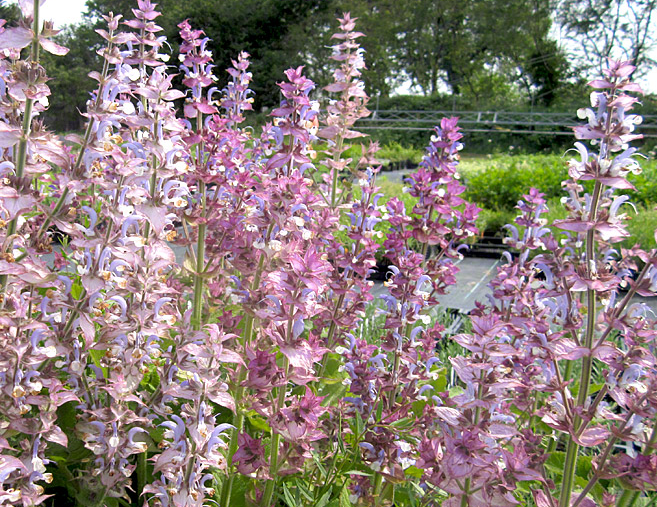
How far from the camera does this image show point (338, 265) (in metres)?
2.39

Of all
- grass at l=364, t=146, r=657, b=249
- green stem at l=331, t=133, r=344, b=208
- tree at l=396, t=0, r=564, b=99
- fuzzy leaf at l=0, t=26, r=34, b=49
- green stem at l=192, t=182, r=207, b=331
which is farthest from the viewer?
tree at l=396, t=0, r=564, b=99

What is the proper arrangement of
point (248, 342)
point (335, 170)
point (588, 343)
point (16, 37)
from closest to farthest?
point (16, 37) < point (588, 343) < point (248, 342) < point (335, 170)

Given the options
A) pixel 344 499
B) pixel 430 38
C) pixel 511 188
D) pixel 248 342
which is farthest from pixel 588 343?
pixel 430 38

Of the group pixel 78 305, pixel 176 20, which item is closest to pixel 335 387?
pixel 78 305

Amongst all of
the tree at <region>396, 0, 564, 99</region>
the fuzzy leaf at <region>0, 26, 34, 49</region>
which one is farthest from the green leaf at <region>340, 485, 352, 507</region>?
the tree at <region>396, 0, 564, 99</region>

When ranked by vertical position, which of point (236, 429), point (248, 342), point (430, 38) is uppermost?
point (430, 38)

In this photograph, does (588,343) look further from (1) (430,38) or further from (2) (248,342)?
(1) (430,38)

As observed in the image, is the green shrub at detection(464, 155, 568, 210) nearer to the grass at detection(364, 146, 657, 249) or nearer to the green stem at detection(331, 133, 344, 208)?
the grass at detection(364, 146, 657, 249)

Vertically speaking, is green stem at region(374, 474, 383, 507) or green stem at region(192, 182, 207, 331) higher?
green stem at region(192, 182, 207, 331)

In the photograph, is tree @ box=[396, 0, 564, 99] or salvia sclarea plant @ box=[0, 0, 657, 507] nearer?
salvia sclarea plant @ box=[0, 0, 657, 507]

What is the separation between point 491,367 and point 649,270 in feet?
1.65

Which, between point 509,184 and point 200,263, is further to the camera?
point 509,184

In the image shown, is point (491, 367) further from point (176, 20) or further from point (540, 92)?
point (540, 92)

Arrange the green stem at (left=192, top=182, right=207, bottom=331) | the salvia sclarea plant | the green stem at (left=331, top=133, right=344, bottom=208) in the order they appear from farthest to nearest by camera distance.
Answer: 1. the green stem at (left=331, top=133, right=344, bottom=208)
2. the green stem at (left=192, top=182, right=207, bottom=331)
3. the salvia sclarea plant
